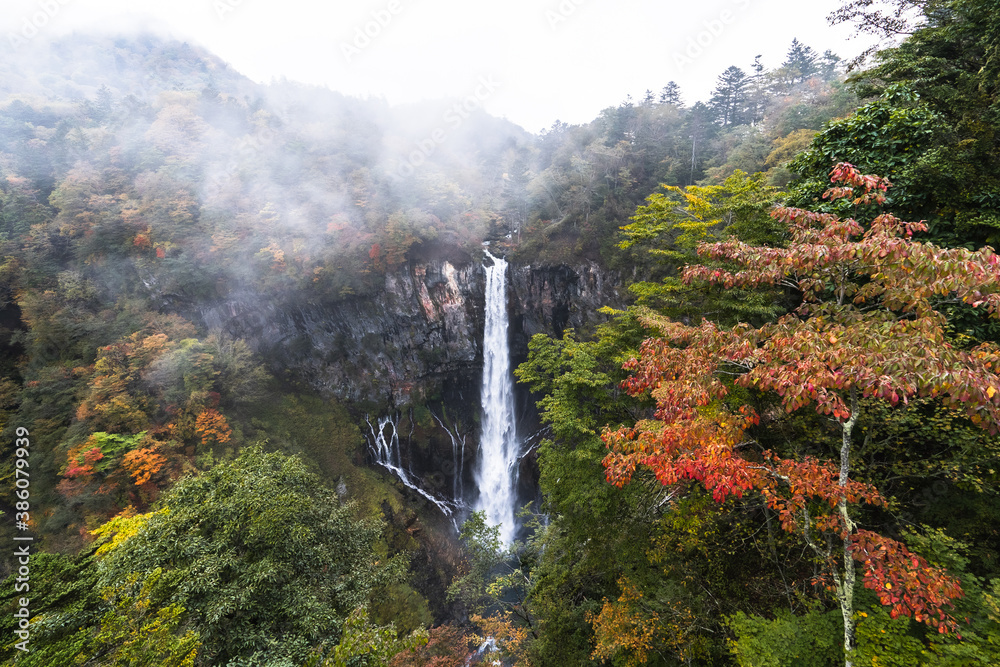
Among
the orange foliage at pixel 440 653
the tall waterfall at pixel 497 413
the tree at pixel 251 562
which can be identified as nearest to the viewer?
the tree at pixel 251 562

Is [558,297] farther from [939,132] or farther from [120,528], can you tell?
[120,528]

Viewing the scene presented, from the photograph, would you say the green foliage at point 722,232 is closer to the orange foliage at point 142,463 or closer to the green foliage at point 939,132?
the green foliage at point 939,132

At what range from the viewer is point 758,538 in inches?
239

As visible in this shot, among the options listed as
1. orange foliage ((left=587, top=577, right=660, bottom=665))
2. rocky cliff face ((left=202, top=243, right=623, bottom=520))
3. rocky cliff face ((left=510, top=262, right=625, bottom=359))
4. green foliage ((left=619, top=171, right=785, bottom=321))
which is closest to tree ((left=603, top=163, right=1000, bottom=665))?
green foliage ((left=619, top=171, right=785, bottom=321))

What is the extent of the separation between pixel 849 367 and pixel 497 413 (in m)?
20.5

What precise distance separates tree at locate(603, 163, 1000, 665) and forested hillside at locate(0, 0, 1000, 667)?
0.04 m

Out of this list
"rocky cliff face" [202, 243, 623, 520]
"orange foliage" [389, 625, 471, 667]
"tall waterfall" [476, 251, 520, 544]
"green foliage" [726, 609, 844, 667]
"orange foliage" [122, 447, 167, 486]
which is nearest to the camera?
"green foliage" [726, 609, 844, 667]

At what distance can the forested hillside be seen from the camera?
3.71m

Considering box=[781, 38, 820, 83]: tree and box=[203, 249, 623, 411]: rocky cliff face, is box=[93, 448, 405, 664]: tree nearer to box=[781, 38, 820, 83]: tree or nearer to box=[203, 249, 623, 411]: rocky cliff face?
box=[203, 249, 623, 411]: rocky cliff face

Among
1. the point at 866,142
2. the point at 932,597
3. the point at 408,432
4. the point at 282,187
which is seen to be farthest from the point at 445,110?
the point at 932,597

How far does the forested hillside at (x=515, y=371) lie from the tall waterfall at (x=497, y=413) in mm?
1260

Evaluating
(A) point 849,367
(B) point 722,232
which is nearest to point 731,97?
(B) point 722,232

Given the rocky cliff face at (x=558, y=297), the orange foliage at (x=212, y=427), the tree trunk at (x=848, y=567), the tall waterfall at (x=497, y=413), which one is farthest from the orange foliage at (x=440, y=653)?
the rocky cliff face at (x=558, y=297)

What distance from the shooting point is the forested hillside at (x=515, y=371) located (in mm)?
3709
